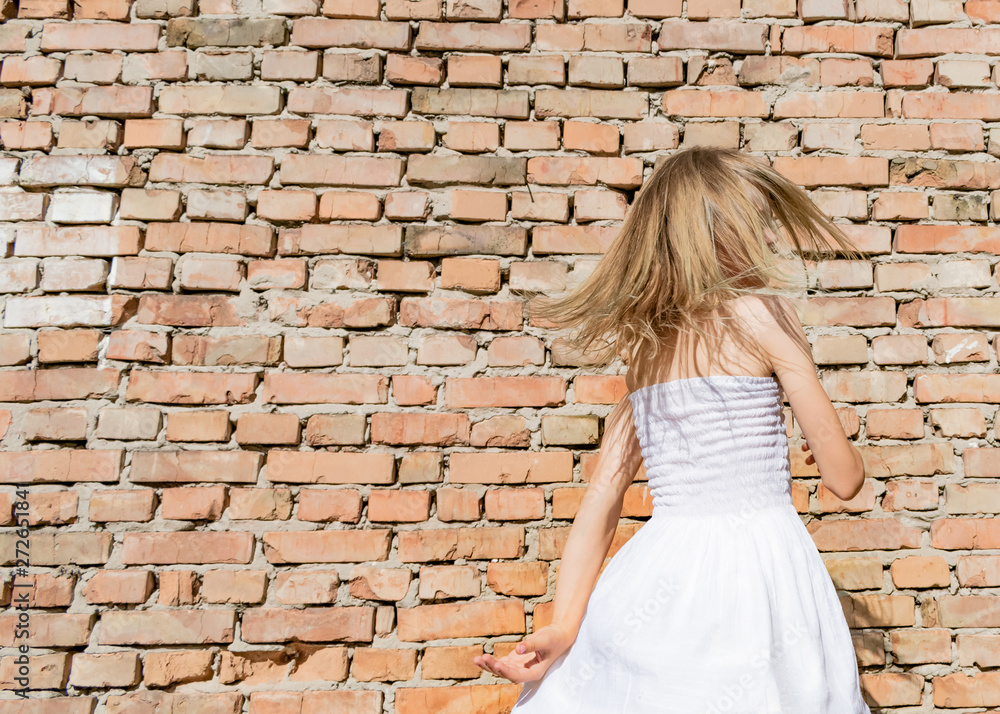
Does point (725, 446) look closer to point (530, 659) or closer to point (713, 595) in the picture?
point (713, 595)

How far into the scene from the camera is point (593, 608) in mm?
1131

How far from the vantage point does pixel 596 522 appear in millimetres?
1302

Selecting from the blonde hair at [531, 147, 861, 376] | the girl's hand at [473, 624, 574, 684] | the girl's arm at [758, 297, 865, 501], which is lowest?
the girl's hand at [473, 624, 574, 684]

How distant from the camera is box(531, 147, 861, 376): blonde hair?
1.18 m

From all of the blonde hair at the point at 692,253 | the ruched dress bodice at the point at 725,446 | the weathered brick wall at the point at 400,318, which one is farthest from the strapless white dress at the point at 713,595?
the weathered brick wall at the point at 400,318

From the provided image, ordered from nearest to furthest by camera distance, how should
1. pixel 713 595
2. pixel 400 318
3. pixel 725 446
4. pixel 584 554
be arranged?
pixel 713 595
pixel 725 446
pixel 584 554
pixel 400 318

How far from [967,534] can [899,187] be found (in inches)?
35.4

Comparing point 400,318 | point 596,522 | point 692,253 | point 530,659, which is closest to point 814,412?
point 692,253

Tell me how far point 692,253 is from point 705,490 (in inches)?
17.0

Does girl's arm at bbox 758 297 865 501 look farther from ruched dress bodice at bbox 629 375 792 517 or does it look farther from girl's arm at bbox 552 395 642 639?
girl's arm at bbox 552 395 642 639

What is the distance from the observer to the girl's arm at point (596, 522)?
1236 mm

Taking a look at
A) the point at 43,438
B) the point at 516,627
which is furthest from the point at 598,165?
the point at 43,438

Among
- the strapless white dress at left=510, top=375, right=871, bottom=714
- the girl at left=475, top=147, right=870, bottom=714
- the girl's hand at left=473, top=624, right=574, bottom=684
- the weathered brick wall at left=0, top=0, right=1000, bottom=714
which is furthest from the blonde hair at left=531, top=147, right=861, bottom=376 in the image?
the girl's hand at left=473, top=624, right=574, bottom=684

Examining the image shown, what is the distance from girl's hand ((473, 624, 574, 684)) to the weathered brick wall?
43cm
